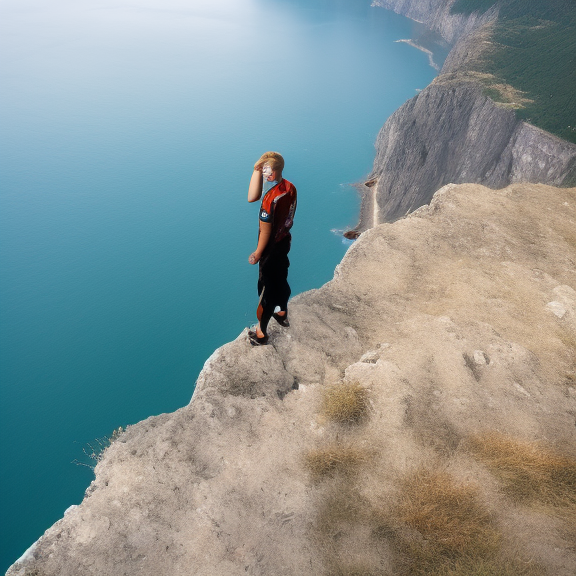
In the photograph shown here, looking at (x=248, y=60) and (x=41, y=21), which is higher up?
(x=41, y=21)

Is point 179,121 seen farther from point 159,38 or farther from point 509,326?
point 509,326

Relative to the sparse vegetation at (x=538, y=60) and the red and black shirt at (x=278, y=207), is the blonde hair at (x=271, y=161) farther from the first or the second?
the sparse vegetation at (x=538, y=60)

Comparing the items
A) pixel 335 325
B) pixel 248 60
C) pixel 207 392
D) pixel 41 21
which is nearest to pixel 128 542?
pixel 207 392

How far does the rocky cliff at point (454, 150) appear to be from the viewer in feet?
96.5

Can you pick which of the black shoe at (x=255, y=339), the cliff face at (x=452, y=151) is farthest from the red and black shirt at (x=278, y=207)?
A: the cliff face at (x=452, y=151)

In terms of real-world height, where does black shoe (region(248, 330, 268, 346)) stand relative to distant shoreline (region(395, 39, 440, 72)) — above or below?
below

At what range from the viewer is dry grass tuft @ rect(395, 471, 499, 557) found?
17.2 feet

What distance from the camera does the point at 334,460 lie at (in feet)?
20.4

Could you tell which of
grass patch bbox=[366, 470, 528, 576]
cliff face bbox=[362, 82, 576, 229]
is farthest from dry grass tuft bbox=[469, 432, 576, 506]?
cliff face bbox=[362, 82, 576, 229]

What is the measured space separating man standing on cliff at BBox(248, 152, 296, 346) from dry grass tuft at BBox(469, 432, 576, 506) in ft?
13.5

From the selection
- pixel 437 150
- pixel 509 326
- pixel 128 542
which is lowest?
pixel 128 542

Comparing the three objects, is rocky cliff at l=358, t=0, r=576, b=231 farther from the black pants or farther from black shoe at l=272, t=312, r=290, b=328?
the black pants

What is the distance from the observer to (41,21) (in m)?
89.3

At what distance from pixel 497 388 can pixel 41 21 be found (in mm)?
115951
